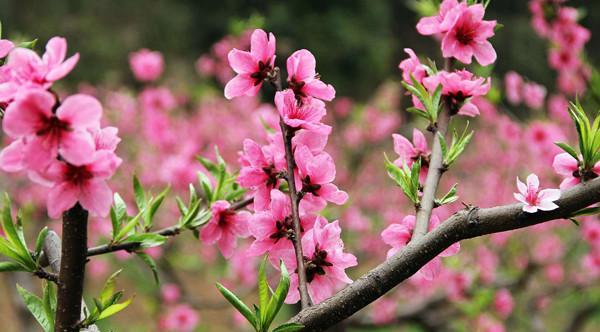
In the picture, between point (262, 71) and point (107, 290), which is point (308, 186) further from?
point (107, 290)

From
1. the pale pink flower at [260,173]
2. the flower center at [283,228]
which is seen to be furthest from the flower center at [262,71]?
the flower center at [283,228]

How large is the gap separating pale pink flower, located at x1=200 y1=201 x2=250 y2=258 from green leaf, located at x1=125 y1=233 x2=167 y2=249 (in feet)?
0.46

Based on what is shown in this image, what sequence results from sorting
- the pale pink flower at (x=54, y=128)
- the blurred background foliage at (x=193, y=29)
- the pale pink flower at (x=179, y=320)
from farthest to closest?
the blurred background foliage at (x=193, y=29) → the pale pink flower at (x=179, y=320) → the pale pink flower at (x=54, y=128)

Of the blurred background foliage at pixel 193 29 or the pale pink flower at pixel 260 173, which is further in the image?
the blurred background foliage at pixel 193 29

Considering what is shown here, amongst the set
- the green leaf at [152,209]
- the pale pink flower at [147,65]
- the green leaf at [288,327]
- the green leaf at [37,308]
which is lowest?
the pale pink flower at [147,65]

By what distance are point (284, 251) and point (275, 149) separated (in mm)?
161

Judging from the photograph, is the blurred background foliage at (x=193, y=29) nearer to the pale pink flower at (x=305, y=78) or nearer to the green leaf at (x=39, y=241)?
the pale pink flower at (x=305, y=78)

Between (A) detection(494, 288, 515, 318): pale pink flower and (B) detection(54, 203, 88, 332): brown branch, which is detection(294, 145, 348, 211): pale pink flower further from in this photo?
(A) detection(494, 288, 515, 318): pale pink flower

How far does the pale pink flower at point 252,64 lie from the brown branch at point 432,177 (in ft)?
1.00

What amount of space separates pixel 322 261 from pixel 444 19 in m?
0.49

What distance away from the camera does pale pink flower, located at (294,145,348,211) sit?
2.85ft

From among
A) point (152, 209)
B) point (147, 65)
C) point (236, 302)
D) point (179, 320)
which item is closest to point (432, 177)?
point (236, 302)

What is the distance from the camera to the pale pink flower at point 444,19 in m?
1.03

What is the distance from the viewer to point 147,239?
0.92m
